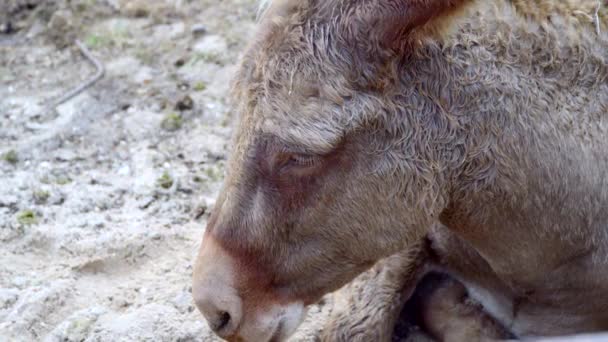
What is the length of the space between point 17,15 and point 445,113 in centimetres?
449

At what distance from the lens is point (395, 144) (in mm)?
2771

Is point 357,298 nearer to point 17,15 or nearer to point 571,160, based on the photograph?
point 571,160

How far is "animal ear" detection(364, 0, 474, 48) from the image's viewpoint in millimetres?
2570

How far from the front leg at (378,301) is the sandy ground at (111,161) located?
7.5 inches

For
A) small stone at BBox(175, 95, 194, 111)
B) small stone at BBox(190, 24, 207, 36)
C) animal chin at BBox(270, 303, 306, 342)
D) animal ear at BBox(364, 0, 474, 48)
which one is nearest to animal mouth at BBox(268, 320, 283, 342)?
animal chin at BBox(270, 303, 306, 342)

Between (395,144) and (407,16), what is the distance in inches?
17.0

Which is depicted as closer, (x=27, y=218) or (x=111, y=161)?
(x=27, y=218)

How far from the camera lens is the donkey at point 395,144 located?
8.81ft

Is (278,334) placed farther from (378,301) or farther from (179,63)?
(179,63)

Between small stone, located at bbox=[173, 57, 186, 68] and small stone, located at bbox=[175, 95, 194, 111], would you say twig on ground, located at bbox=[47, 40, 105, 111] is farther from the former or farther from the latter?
small stone, located at bbox=[175, 95, 194, 111]

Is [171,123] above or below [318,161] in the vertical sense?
below

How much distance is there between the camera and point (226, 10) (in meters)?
6.29

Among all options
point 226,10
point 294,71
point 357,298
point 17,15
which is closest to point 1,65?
point 17,15

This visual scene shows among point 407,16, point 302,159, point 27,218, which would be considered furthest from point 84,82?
point 407,16
